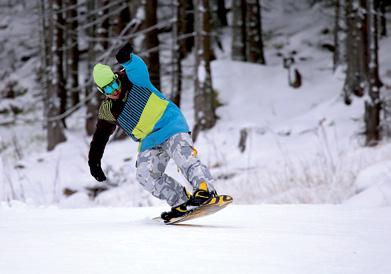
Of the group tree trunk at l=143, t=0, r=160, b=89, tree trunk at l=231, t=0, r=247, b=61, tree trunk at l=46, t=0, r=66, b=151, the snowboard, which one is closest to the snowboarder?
the snowboard

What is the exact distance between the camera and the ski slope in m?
2.63

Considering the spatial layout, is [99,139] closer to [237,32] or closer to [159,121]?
[159,121]

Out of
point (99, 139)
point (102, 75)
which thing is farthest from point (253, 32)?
point (102, 75)

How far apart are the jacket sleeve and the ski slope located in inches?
22.7

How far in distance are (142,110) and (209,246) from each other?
1.71 m

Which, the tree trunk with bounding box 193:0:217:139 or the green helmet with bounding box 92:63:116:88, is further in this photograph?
the tree trunk with bounding box 193:0:217:139

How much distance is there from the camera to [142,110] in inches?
183

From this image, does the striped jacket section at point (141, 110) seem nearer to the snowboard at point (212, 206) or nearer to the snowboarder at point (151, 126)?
the snowboarder at point (151, 126)

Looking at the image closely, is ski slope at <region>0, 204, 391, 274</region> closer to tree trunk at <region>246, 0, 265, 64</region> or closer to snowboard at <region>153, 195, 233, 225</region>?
snowboard at <region>153, 195, 233, 225</region>

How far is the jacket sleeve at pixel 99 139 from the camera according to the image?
4.84m

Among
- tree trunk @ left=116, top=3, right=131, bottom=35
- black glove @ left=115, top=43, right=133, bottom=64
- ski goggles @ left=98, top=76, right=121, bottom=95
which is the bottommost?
tree trunk @ left=116, top=3, right=131, bottom=35

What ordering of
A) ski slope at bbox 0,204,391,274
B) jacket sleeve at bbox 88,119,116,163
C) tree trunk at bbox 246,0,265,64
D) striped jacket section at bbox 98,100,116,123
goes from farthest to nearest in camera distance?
tree trunk at bbox 246,0,265,64
jacket sleeve at bbox 88,119,116,163
striped jacket section at bbox 98,100,116,123
ski slope at bbox 0,204,391,274

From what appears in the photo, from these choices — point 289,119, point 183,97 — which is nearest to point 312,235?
point 289,119

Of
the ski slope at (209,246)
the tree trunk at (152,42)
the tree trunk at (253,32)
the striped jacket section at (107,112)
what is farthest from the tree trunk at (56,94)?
the striped jacket section at (107,112)
